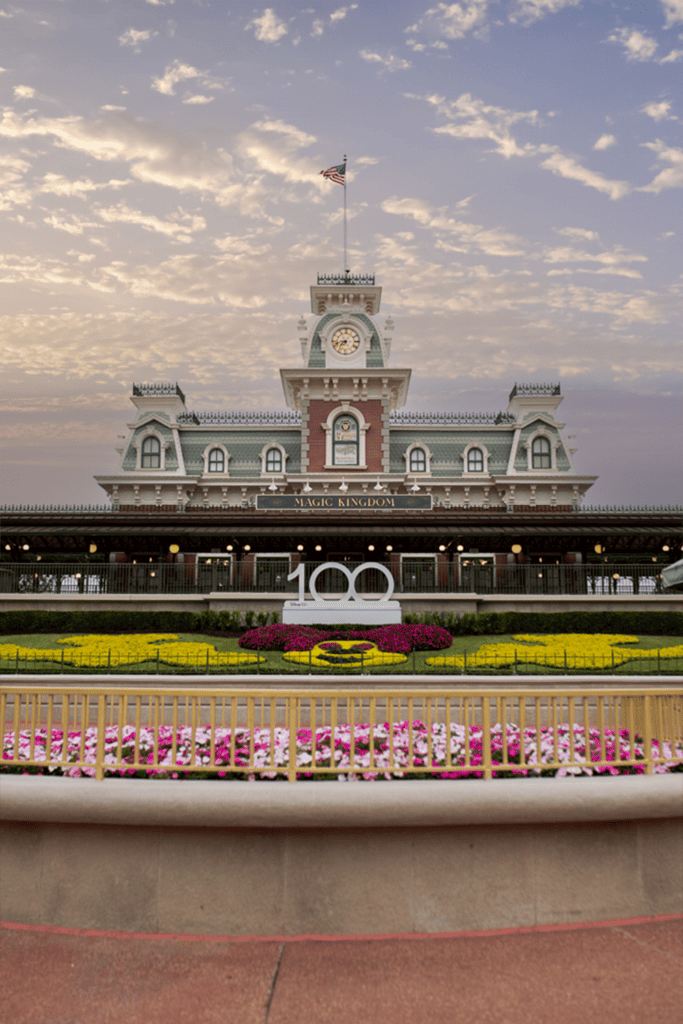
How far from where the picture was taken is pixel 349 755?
18.4 feet

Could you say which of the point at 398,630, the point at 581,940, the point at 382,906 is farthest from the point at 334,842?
the point at 398,630

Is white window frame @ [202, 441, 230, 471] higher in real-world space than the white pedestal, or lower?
higher

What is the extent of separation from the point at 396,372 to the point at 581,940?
1392 inches

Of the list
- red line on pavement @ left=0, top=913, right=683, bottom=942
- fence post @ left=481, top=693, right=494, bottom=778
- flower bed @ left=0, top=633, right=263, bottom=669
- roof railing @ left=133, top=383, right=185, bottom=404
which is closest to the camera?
red line on pavement @ left=0, top=913, right=683, bottom=942

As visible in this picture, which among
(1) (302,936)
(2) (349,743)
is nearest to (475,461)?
(2) (349,743)

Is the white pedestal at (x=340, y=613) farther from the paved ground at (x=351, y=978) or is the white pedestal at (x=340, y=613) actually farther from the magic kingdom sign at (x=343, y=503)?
the paved ground at (x=351, y=978)

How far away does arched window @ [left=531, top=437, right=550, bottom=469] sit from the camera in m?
39.0

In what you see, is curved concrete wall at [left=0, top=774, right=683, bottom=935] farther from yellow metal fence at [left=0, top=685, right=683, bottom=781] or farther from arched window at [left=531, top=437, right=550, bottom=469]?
arched window at [left=531, top=437, right=550, bottom=469]

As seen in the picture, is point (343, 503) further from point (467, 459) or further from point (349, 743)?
point (349, 743)

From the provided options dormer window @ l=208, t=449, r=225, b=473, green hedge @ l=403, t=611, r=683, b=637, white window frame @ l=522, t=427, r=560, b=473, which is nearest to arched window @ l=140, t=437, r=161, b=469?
dormer window @ l=208, t=449, r=225, b=473

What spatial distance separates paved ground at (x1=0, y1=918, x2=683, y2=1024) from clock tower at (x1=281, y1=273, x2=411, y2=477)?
33.3 m

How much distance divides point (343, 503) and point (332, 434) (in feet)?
28.7

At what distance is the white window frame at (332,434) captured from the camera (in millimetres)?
37844

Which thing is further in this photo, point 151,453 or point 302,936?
point 151,453
